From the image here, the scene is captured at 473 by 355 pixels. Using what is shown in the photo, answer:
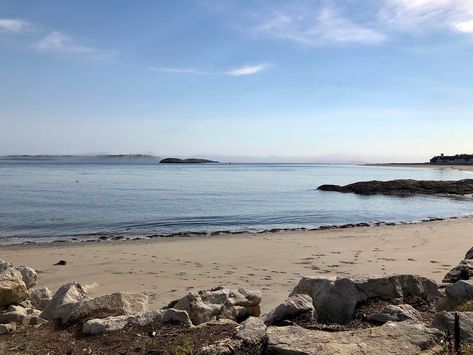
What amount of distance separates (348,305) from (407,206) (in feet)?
93.6

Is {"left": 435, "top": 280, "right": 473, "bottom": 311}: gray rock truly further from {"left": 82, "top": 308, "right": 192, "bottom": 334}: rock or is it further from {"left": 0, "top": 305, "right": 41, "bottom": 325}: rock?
{"left": 0, "top": 305, "right": 41, "bottom": 325}: rock

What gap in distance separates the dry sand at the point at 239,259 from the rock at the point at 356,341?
360 centimetres

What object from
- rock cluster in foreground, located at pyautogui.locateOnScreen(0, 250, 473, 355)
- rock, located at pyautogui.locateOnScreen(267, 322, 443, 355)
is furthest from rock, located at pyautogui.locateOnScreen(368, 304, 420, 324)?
rock, located at pyautogui.locateOnScreen(267, 322, 443, 355)

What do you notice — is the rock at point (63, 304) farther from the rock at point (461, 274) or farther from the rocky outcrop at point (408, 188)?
the rocky outcrop at point (408, 188)

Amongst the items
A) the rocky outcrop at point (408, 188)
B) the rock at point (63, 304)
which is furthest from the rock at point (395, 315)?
the rocky outcrop at point (408, 188)

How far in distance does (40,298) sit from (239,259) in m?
5.95

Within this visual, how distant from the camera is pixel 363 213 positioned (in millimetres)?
28656

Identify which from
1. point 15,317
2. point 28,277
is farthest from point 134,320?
point 28,277

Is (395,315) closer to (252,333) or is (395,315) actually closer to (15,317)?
(252,333)

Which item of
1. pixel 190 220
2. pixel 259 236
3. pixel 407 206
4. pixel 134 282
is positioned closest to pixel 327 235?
pixel 259 236

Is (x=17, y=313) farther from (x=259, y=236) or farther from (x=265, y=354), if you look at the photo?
(x=259, y=236)

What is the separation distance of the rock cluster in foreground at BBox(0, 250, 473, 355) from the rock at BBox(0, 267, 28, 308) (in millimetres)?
16

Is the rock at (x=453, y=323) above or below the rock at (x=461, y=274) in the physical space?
above

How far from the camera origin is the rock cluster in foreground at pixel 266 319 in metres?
4.37
